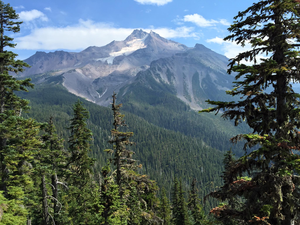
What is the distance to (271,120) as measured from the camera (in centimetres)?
795

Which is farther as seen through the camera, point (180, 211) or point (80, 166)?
point (180, 211)

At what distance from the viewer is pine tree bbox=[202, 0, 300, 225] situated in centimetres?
707

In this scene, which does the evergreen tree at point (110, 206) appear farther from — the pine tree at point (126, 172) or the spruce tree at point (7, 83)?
the spruce tree at point (7, 83)

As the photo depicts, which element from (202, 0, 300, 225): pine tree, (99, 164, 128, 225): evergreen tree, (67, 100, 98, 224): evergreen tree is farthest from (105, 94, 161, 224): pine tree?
(202, 0, 300, 225): pine tree

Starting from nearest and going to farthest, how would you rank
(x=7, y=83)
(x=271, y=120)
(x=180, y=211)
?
(x=271, y=120) → (x=7, y=83) → (x=180, y=211)

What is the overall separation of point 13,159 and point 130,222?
50.7ft

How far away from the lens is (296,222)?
7.41 m

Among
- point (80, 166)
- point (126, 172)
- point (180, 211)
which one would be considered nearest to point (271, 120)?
point (126, 172)

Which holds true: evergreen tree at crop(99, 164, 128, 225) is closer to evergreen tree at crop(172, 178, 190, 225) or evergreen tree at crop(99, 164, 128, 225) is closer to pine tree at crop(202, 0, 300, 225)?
pine tree at crop(202, 0, 300, 225)

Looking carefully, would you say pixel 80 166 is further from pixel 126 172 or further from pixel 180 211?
pixel 180 211

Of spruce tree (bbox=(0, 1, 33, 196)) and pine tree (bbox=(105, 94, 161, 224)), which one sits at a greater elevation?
spruce tree (bbox=(0, 1, 33, 196))

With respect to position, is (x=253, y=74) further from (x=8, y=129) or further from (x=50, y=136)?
Result: (x=50, y=136)

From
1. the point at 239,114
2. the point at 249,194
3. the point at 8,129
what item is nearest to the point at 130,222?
the point at 8,129

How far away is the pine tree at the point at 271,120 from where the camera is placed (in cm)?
707
